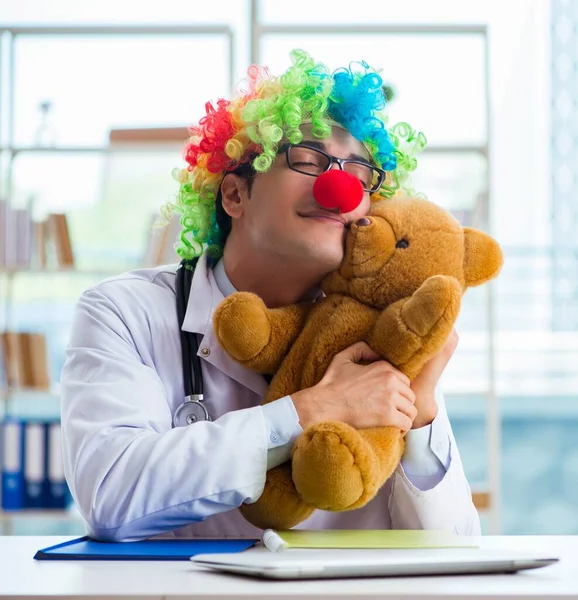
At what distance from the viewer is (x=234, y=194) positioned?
1748 millimetres

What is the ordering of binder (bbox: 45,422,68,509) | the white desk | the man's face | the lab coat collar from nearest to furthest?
1. the white desk
2. the man's face
3. the lab coat collar
4. binder (bbox: 45,422,68,509)

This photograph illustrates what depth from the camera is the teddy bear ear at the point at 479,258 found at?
4.47 ft

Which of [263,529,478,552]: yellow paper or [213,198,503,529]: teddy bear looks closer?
[263,529,478,552]: yellow paper

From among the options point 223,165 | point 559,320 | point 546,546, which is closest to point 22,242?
point 223,165

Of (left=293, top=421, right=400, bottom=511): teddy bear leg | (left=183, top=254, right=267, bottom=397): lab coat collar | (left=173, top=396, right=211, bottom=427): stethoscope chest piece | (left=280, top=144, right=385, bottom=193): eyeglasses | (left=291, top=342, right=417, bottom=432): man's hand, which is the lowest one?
(left=293, top=421, right=400, bottom=511): teddy bear leg

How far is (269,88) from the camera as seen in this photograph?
5.65 ft

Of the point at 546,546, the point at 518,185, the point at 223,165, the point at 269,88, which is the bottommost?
the point at 546,546

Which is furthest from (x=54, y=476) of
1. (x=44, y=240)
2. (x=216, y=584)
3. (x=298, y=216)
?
(x=216, y=584)

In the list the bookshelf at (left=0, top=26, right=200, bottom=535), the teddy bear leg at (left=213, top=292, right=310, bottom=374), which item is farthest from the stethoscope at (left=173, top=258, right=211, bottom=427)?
the bookshelf at (left=0, top=26, right=200, bottom=535)

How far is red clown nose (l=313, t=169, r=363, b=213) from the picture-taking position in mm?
1426

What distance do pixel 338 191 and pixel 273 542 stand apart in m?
0.59

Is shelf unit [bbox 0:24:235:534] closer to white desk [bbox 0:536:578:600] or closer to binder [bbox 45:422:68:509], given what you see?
binder [bbox 45:422:68:509]

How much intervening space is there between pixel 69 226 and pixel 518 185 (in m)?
3.25

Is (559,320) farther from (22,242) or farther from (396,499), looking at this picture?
(396,499)
